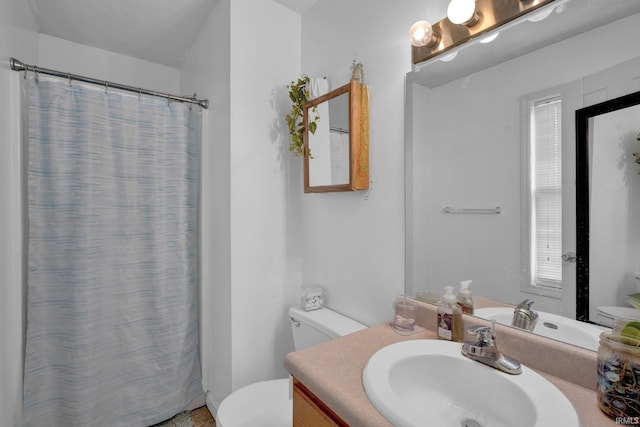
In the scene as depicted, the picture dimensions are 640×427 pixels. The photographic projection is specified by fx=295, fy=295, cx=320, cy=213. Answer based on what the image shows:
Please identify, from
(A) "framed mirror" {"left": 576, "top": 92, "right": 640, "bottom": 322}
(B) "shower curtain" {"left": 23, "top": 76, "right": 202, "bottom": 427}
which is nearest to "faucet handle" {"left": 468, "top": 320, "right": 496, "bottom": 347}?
(A) "framed mirror" {"left": 576, "top": 92, "right": 640, "bottom": 322}

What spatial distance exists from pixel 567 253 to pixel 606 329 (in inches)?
7.8

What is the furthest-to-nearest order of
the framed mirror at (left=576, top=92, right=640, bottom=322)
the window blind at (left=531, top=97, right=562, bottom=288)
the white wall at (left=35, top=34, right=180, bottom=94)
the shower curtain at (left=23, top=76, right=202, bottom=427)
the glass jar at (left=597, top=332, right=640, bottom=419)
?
the white wall at (left=35, top=34, right=180, bottom=94) < the shower curtain at (left=23, top=76, right=202, bottom=427) < the window blind at (left=531, top=97, right=562, bottom=288) < the framed mirror at (left=576, top=92, right=640, bottom=322) < the glass jar at (left=597, top=332, right=640, bottom=419)

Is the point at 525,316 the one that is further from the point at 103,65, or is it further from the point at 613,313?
the point at 103,65

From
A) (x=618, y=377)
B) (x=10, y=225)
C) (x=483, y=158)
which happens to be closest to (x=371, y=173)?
(x=483, y=158)

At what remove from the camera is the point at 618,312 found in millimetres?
720

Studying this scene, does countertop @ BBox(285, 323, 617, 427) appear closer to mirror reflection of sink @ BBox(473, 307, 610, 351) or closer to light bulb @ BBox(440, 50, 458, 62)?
mirror reflection of sink @ BBox(473, 307, 610, 351)

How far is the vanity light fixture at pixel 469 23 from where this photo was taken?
841mm

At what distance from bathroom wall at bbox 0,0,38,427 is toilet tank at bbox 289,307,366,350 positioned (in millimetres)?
1231

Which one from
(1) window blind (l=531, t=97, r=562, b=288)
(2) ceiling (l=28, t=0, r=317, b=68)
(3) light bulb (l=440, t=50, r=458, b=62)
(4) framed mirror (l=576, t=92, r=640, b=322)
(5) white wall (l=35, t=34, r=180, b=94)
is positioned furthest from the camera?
(5) white wall (l=35, t=34, r=180, b=94)

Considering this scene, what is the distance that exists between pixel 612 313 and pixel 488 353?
0.31 metres

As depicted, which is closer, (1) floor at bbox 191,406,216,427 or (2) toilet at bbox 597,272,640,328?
(2) toilet at bbox 597,272,640,328

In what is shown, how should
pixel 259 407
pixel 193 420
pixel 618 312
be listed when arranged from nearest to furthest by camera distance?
pixel 618 312
pixel 259 407
pixel 193 420

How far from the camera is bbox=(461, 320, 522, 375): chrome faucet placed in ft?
2.47

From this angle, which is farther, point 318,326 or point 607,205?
point 318,326
